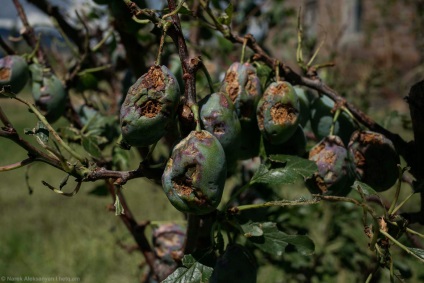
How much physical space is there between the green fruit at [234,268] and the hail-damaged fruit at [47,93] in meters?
0.50

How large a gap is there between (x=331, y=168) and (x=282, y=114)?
0.41 ft

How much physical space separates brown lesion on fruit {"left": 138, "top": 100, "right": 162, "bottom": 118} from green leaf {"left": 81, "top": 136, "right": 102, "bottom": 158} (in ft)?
1.28

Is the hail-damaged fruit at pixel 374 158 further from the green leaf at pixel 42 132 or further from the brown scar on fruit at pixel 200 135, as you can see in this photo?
the green leaf at pixel 42 132

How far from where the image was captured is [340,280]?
2115 mm

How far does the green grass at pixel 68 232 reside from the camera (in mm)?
2740

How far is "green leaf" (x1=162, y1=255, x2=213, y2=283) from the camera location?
71cm

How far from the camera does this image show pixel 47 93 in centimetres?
104

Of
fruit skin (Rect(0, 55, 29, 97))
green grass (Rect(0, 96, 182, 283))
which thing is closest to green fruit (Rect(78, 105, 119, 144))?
fruit skin (Rect(0, 55, 29, 97))

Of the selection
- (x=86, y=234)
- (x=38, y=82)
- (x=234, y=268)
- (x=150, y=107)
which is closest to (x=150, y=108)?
(x=150, y=107)

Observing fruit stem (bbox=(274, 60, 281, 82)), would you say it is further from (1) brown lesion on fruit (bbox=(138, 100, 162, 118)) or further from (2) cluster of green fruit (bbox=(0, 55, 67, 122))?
(2) cluster of green fruit (bbox=(0, 55, 67, 122))

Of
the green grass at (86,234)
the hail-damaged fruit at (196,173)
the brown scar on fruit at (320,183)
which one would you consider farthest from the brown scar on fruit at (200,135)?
the green grass at (86,234)

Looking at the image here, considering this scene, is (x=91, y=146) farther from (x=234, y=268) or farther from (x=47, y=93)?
(x=234, y=268)

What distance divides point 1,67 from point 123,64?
561 mm

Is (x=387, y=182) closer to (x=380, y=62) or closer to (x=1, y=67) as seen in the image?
(x=1, y=67)
